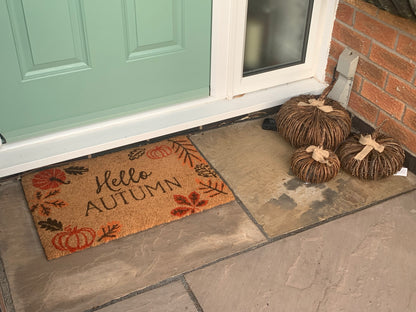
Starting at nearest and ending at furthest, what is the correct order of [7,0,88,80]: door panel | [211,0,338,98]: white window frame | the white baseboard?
[7,0,88,80]: door panel, the white baseboard, [211,0,338,98]: white window frame

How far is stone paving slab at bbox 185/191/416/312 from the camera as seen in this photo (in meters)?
1.52

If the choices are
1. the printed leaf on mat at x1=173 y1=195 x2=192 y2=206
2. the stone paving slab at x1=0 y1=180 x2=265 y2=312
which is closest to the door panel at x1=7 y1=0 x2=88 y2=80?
the stone paving slab at x1=0 y1=180 x2=265 y2=312

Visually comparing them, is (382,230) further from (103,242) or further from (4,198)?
(4,198)

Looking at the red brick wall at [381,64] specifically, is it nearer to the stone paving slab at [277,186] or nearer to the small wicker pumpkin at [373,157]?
the small wicker pumpkin at [373,157]

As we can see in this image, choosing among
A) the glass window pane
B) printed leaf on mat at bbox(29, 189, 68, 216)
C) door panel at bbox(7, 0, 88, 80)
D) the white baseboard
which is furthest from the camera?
the glass window pane

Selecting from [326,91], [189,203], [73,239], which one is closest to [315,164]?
[326,91]

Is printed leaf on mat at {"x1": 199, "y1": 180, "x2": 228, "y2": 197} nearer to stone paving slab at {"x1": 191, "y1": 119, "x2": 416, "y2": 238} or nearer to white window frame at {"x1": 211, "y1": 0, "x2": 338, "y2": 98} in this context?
stone paving slab at {"x1": 191, "y1": 119, "x2": 416, "y2": 238}

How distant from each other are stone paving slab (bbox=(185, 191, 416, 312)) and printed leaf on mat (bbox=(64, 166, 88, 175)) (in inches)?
26.1

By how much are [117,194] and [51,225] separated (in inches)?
10.5

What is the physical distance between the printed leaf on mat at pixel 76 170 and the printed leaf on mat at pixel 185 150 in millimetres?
391

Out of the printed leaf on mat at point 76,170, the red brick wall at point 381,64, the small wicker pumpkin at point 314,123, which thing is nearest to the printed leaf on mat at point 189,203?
the printed leaf on mat at point 76,170

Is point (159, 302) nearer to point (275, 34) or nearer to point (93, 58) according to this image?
point (93, 58)

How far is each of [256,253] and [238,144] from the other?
0.61m

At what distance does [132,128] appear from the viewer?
6.71 ft
